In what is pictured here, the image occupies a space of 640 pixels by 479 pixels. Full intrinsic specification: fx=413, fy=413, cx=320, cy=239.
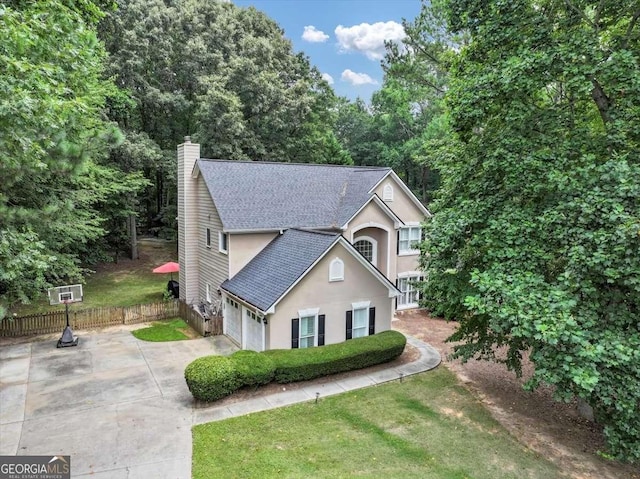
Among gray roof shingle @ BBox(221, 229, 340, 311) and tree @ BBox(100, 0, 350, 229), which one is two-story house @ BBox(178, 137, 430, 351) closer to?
gray roof shingle @ BBox(221, 229, 340, 311)

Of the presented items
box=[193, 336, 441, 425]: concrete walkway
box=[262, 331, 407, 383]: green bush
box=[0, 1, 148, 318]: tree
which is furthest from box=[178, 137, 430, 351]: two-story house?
box=[0, 1, 148, 318]: tree


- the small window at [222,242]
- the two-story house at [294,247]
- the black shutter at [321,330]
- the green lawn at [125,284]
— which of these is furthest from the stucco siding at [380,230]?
the green lawn at [125,284]

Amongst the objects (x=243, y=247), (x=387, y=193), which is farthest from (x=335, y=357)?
(x=387, y=193)

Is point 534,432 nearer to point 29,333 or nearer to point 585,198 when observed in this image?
point 585,198

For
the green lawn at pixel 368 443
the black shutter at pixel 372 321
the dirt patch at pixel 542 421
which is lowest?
the dirt patch at pixel 542 421

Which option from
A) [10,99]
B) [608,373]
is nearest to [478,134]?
[608,373]

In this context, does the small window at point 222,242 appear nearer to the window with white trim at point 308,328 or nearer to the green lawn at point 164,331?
the green lawn at point 164,331
